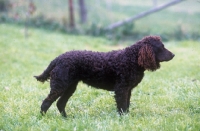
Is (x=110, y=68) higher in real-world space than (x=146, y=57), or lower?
lower

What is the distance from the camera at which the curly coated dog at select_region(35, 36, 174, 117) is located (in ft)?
19.0

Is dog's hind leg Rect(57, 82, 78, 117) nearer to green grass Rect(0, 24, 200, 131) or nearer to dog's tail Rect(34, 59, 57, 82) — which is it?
green grass Rect(0, 24, 200, 131)

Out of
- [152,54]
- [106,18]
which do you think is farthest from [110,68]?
[106,18]

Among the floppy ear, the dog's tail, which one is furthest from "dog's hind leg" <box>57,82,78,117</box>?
the floppy ear

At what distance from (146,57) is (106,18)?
14.6 metres

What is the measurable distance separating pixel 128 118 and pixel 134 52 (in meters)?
1.16

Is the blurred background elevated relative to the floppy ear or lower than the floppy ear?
lower

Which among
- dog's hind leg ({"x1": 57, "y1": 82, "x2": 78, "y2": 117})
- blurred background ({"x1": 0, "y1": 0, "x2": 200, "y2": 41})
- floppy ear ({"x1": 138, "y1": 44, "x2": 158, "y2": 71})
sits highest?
floppy ear ({"x1": 138, "y1": 44, "x2": 158, "y2": 71})

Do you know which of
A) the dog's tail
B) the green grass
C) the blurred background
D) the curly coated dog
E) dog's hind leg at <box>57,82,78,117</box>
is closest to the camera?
the green grass

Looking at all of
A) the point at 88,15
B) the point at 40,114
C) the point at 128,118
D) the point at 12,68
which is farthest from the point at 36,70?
the point at 88,15

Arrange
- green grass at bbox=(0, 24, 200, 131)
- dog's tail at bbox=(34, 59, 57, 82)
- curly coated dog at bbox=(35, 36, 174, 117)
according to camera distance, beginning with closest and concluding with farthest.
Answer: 1. green grass at bbox=(0, 24, 200, 131)
2. curly coated dog at bbox=(35, 36, 174, 117)
3. dog's tail at bbox=(34, 59, 57, 82)

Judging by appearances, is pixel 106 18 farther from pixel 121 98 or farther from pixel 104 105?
pixel 121 98

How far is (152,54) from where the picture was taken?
5871 mm

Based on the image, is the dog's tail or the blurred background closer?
the dog's tail
